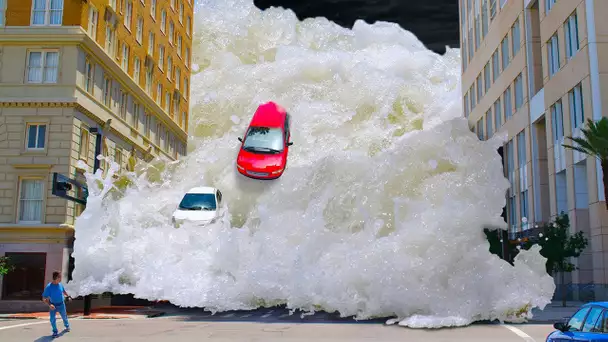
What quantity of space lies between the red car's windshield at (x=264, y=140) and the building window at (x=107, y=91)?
24.0 feet

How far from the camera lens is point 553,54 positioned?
1449 inches

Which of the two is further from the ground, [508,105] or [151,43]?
[151,43]

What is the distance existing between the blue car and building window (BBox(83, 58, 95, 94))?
1000 inches

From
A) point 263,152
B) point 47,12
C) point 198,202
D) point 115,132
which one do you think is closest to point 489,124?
point 263,152

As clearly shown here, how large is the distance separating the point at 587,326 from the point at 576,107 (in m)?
27.6

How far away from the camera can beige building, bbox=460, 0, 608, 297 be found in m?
30.9

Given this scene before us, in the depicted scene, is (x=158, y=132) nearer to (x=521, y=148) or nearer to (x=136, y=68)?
(x=136, y=68)

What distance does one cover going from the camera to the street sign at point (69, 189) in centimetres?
2506

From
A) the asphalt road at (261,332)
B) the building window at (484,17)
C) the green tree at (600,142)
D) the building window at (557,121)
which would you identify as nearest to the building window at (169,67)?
the building window at (484,17)

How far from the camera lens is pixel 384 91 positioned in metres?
74.2

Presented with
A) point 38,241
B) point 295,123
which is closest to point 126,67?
point 38,241

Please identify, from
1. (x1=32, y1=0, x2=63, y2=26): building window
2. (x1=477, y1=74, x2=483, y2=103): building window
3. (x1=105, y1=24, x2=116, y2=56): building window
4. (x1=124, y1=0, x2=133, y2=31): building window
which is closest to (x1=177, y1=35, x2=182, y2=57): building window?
(x1=124, y1=0, x2=133, y2=31): building window

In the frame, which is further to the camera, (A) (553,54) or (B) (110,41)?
(A) (553,54)

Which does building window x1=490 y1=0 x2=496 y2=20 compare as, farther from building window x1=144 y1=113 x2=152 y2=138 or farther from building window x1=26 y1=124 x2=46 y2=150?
building window x1=26 y1=124 x2=46 y2=150
